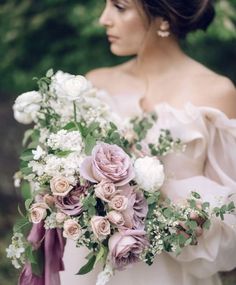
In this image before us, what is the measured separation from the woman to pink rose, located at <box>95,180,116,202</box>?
48cm

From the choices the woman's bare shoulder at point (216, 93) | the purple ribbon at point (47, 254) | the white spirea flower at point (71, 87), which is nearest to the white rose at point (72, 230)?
the purple ribbon at point (47, 254)

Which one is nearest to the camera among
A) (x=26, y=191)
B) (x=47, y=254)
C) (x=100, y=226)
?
(x=100, y=226)

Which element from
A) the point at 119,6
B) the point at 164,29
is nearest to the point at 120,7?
the point at 119,6

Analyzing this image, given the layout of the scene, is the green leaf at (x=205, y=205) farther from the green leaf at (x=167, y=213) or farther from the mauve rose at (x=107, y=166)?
the mauve rose at (x=107, y=166)

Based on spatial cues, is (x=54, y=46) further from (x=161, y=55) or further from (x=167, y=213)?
(x=167, y=213)

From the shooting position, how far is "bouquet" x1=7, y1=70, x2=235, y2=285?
307 cm

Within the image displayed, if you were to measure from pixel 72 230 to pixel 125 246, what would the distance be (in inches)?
6.7

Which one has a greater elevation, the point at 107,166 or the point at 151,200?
the point at 107,166

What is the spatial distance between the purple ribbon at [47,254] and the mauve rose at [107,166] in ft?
1.00

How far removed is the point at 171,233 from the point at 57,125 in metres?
0.59

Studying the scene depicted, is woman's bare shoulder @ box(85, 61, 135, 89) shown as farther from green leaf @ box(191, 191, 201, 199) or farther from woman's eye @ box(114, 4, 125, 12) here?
green leaf @ box(191, 191, 201, 199)

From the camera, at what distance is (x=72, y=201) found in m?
3.11

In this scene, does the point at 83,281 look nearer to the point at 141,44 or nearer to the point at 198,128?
the point at 198,128

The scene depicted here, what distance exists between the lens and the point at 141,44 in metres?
3.82
